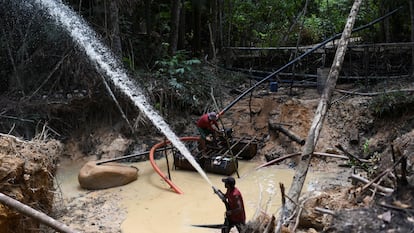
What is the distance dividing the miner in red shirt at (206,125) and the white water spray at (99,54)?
4.49ft

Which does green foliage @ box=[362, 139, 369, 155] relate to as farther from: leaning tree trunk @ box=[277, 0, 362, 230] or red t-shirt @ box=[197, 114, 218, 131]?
leaning tree trunk @ box=[277, 0, 362, 230]

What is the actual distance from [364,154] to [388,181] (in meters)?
4.56

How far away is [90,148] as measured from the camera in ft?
34.1

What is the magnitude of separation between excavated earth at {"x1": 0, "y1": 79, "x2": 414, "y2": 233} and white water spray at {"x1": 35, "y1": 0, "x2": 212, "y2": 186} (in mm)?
708

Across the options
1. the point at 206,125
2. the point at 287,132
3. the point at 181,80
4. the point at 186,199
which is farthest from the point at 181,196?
the point at 181,80

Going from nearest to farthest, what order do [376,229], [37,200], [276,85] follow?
[376,229] < [37,200] < [276,85]

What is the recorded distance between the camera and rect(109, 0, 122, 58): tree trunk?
10.7 metres

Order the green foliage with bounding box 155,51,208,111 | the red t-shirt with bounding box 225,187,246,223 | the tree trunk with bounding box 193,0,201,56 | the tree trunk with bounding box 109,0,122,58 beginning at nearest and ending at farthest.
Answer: the red t-shirt with bounding box 225,187,246,223 < the tree trunk with bounding box 109,0,122,58 < the green foliage with bounding box 155,51,208,111 < the tree trunk with bounding box 193,0,201,56

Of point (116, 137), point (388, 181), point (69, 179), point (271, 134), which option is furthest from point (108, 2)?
point (388, 181)

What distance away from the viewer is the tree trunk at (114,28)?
35.0 feet

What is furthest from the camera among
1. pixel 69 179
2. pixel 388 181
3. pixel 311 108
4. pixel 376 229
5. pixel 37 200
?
pixel 311 108

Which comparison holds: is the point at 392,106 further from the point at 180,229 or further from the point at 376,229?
the point at 376,229

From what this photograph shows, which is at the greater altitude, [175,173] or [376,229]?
[376,229]

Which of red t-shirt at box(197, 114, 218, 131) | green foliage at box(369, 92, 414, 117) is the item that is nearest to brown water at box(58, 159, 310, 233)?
red t-shirt at box(197, 114, 218, 131)
